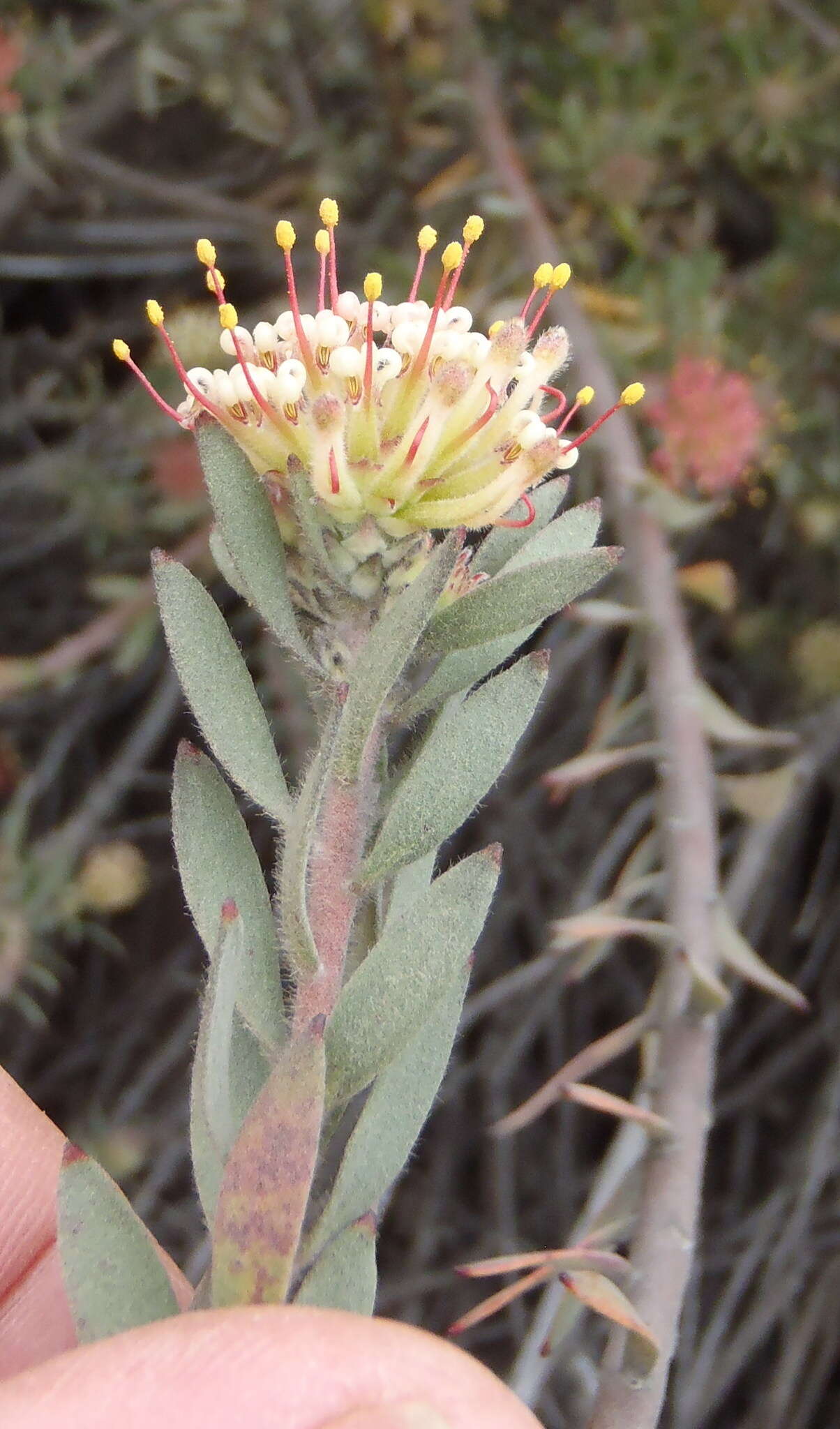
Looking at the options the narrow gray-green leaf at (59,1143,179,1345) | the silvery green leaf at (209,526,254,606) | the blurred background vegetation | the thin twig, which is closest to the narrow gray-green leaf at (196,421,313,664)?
the silvery green leaf at (209,526,254,606)

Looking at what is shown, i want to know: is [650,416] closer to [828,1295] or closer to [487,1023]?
[487,1023]

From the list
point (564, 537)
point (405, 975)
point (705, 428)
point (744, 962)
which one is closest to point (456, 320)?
point (564, 537)

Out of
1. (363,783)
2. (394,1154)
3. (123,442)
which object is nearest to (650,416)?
(123,442)

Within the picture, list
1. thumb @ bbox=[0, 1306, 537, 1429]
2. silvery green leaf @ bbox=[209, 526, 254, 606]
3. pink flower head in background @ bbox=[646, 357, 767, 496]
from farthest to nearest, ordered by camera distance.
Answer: pink flower head in background @ bbox=[646, 357, 767, 496], silvery green leaf @ bbox=[209, 526, 254, 606], thumb @ bbox=[0, 1306, 537, 1429]

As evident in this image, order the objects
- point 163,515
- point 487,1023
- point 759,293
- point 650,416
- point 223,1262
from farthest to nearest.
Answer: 1. point 487,1023
2. point 759,293
3. point 163,515
4. point 650,416
5. point 223,1262

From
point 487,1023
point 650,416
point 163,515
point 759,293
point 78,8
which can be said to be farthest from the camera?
point 78,8

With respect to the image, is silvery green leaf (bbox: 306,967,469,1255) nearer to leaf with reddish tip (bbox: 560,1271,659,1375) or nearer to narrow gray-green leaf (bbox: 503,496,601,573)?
leaf with reddish tip (bbox: 560,1271,659,1375)
